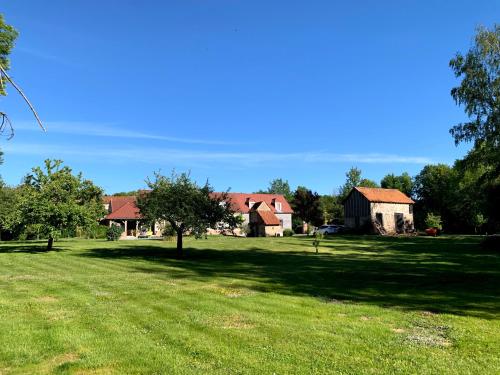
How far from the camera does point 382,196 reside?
5909 centimetres

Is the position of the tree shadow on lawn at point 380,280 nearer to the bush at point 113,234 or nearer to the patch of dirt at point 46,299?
the patch of dirt at point 46,299

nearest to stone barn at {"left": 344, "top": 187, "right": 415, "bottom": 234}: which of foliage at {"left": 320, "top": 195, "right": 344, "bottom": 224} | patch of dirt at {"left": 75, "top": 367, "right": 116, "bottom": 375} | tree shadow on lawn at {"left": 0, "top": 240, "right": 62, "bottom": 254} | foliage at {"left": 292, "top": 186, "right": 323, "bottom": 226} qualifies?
foliage at {"left": 292, "top": 186, "right": 323, "bottom": 226}

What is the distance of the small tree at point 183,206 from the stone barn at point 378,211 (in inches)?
1332

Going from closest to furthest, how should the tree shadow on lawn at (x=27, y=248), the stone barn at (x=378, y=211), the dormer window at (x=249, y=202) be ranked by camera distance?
the tree shadow on lawn at (x=27, y=248)
the stone barn at (x=378, y=211)
the dormer window at (x=249, y=202)

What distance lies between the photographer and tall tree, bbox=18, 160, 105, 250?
26.9 meters

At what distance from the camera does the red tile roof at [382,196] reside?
2271 inches

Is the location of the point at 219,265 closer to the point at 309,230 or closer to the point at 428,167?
the point at 309,230

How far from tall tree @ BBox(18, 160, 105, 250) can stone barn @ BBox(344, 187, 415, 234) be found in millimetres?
37443

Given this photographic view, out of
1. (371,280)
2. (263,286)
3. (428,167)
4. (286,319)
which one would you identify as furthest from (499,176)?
(428,167)

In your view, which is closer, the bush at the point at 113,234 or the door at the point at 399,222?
the bush at the point at 113,234

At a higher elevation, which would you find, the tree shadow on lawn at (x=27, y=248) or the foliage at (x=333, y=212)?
the foliage at (x=333, y=212)

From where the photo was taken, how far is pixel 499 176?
3331 cm

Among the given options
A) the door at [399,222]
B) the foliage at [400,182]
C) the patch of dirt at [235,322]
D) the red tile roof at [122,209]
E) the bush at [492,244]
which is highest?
the foliage at [400,182]

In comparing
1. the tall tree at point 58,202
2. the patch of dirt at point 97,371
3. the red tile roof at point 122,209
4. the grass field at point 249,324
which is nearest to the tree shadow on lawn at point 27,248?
the tall tree at point 58,202
